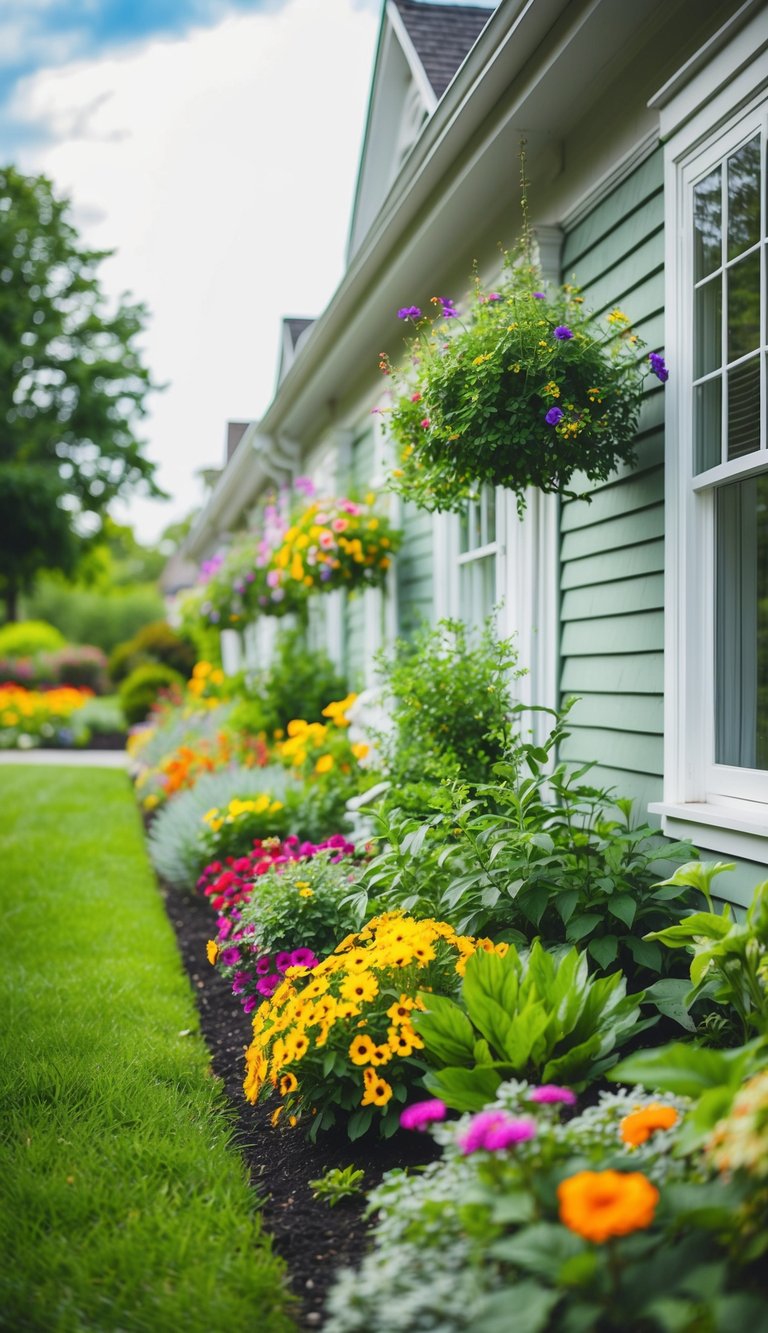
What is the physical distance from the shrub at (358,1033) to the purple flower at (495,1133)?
59 cm

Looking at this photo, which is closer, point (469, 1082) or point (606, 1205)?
point (606, 1205)

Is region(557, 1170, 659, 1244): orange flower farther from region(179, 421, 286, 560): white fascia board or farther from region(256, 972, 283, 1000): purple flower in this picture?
region(179, 421, 286, 560): white fascia board

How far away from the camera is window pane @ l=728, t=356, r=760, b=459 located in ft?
9.36

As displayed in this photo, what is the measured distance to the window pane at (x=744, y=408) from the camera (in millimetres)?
2854

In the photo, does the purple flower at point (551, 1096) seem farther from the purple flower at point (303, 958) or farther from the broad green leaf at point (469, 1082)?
the purple flower at point (303, 958)

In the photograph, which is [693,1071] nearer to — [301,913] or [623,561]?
[301,913]

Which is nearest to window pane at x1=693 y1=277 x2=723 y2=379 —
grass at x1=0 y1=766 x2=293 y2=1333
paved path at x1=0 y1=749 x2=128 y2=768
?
grass at x1=0 y1=766 x2=293 y2=1333

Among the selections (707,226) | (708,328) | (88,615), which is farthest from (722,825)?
(88,615)

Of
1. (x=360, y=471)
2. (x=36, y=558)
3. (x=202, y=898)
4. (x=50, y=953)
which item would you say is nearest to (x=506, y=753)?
(x=50, y=953)

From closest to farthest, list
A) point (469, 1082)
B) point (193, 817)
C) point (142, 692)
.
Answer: point (469, 1082) → point (193, 817) → point (142, 692)

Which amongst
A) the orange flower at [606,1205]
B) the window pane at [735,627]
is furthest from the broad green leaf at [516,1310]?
the window pane at [735,627]

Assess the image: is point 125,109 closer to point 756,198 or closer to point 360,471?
point 360,471

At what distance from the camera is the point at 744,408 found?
9.49 ft

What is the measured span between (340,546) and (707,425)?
3.34 meters
